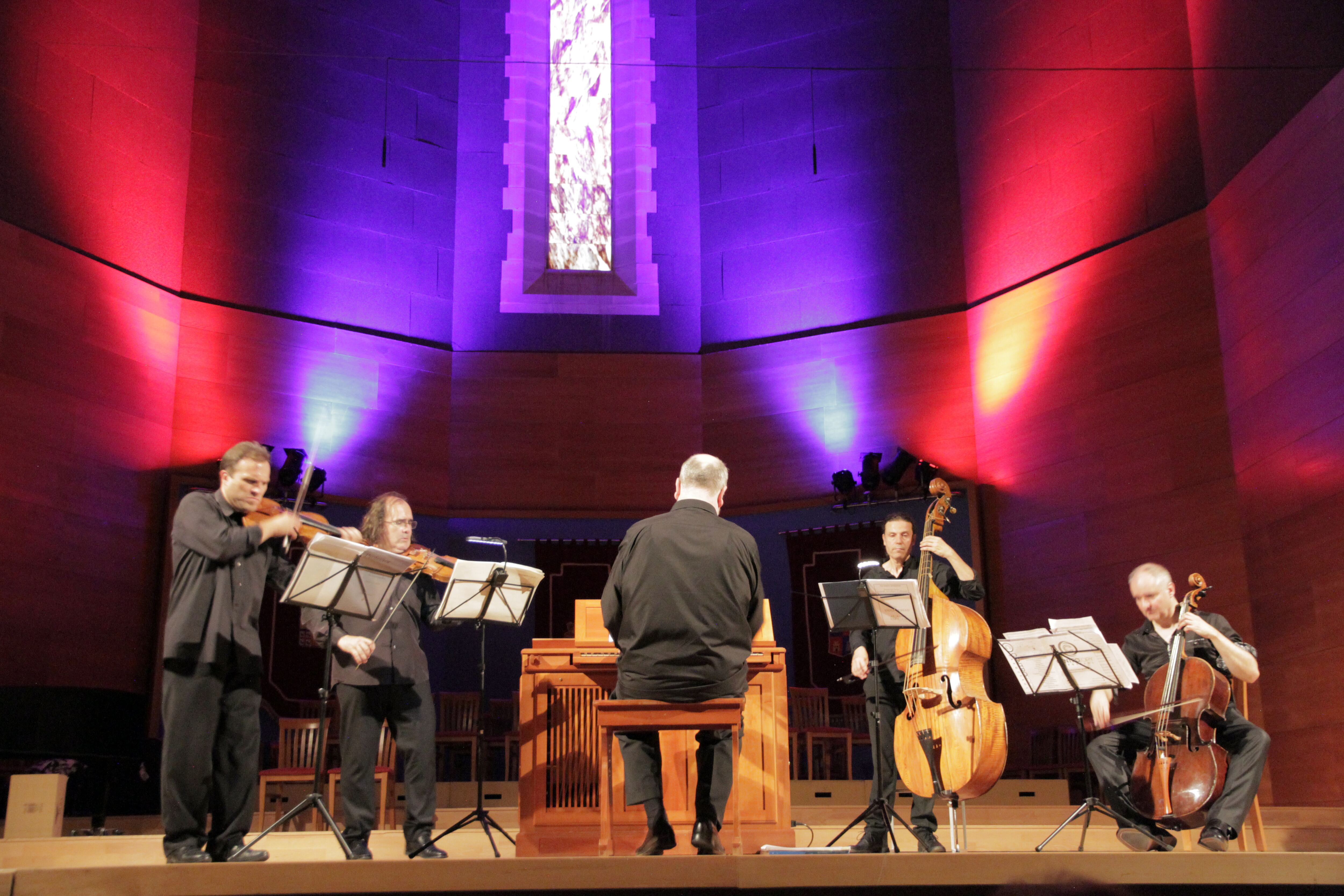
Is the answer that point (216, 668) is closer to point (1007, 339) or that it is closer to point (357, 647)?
point (357, 647)

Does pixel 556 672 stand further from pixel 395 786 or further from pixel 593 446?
pixel 593 446

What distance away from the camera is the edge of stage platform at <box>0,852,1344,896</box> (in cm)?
306

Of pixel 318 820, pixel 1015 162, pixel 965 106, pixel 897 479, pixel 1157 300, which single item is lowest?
pixel 318 820

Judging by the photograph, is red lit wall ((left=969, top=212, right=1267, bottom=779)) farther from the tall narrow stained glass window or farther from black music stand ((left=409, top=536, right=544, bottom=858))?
black music stand ((left=409, top=536, right=544, bottom=858))

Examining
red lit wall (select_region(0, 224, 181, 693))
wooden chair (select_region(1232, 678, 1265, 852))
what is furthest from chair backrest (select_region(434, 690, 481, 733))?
wooden chair (select_region(1232, 678, 1265, 852))

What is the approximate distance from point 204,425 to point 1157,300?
7207mm

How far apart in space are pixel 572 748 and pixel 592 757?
0.33ft

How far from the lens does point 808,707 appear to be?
9133mm

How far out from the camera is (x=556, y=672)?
545 centimetres

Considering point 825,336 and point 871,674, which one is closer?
point 871,674

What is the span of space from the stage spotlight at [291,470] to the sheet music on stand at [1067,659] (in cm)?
592

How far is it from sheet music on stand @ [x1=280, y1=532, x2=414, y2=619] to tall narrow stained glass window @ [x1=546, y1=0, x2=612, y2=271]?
6904mm

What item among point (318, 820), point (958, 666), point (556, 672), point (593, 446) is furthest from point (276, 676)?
point (958, 666)

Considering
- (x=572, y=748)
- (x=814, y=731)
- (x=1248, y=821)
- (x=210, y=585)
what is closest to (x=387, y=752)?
(x=814, y=731)
